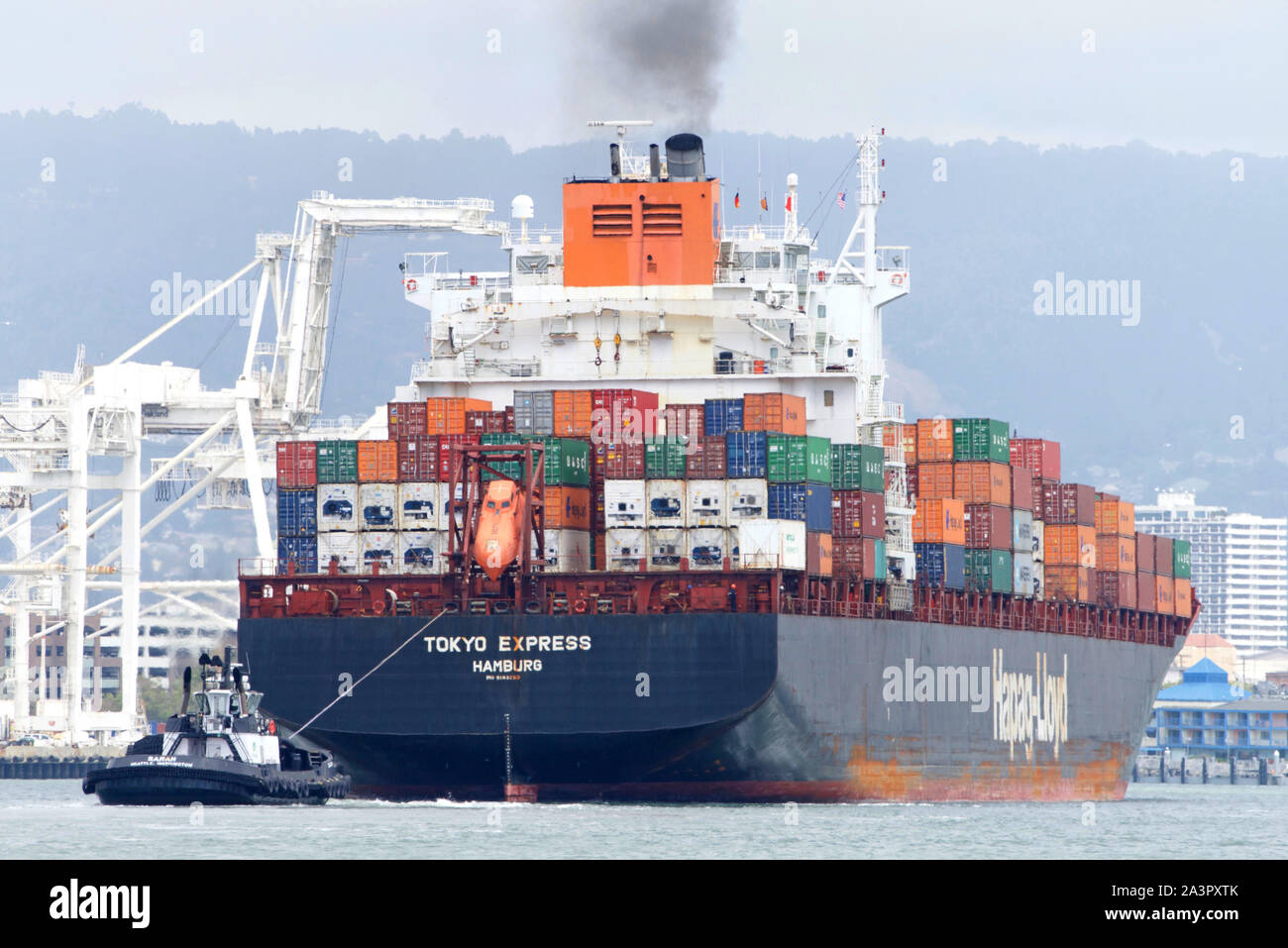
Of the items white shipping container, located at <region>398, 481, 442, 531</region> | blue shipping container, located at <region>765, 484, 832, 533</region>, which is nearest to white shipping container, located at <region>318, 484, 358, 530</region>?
white shipping container, located at <region>398, 481, 442, 531</region>

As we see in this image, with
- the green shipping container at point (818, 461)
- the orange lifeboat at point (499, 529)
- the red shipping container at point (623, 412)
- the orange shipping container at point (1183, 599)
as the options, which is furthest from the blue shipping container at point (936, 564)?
the orange shipping container at point (1183, 599)

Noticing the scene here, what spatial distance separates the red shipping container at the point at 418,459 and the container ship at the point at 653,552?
6cm

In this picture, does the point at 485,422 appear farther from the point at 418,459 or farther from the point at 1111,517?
the point at 1111,517

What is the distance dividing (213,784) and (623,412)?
1293 cm

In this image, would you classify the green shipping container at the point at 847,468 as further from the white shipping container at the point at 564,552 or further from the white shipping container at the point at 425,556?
the white shipping container at the point at 425,556

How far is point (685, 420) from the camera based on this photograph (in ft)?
191

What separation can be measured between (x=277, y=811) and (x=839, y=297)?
26.0 m

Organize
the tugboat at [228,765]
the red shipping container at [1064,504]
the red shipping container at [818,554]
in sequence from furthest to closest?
the red shipping container at [1064,504] < the red shipping container at [818,554] < the tugboat at [228,765]

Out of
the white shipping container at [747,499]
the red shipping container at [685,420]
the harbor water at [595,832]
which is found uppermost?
the red shipping container at [685,420]

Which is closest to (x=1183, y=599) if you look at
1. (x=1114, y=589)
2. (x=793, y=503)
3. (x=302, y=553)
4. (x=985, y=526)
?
(x=1114, y=589)

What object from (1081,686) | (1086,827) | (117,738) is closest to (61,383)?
(117,738)

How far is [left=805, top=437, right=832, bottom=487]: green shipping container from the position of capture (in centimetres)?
5700

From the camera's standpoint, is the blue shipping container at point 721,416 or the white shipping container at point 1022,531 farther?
the white shipping container at point 1022,531

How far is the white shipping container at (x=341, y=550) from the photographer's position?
188 feet
